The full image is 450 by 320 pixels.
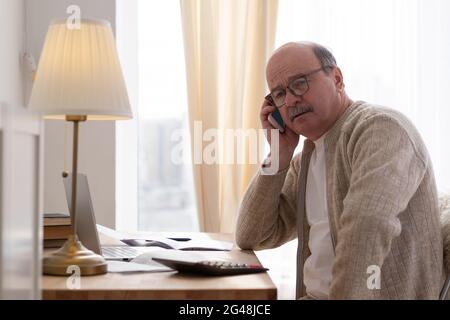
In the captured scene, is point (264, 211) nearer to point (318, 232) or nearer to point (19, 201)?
point (318, 232)

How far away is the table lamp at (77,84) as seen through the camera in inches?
58.6

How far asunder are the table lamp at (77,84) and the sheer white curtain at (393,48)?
6.13ft

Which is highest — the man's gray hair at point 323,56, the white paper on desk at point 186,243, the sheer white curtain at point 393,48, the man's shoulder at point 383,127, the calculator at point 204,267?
the sheer white curtain at point 393,48

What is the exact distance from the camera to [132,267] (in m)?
1.59

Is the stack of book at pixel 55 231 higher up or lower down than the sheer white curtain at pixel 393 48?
lower down

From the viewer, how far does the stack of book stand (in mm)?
1824

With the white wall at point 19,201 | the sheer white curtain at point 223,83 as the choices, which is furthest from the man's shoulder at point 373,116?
the sheer white curtain at point 223,83

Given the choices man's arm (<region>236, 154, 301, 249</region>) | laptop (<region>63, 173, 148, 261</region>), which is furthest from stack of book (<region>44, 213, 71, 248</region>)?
man's arm (<region>236, 154, 301, 249</region>)

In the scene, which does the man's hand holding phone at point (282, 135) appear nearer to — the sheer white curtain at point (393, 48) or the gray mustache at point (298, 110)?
the gray mustache at point (298, 110)

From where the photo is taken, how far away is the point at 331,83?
1980 mm

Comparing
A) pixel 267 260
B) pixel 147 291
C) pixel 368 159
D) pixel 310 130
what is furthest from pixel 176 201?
Result: pixel 147 291

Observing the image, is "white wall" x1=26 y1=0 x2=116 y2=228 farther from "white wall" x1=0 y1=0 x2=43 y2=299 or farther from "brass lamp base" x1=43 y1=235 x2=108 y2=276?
"white wall" x1=0 y1=0 x2=43 y2=299

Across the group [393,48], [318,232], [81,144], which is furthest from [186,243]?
[393,48]

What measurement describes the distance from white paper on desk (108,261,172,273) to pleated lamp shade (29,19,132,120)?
0.33 m
